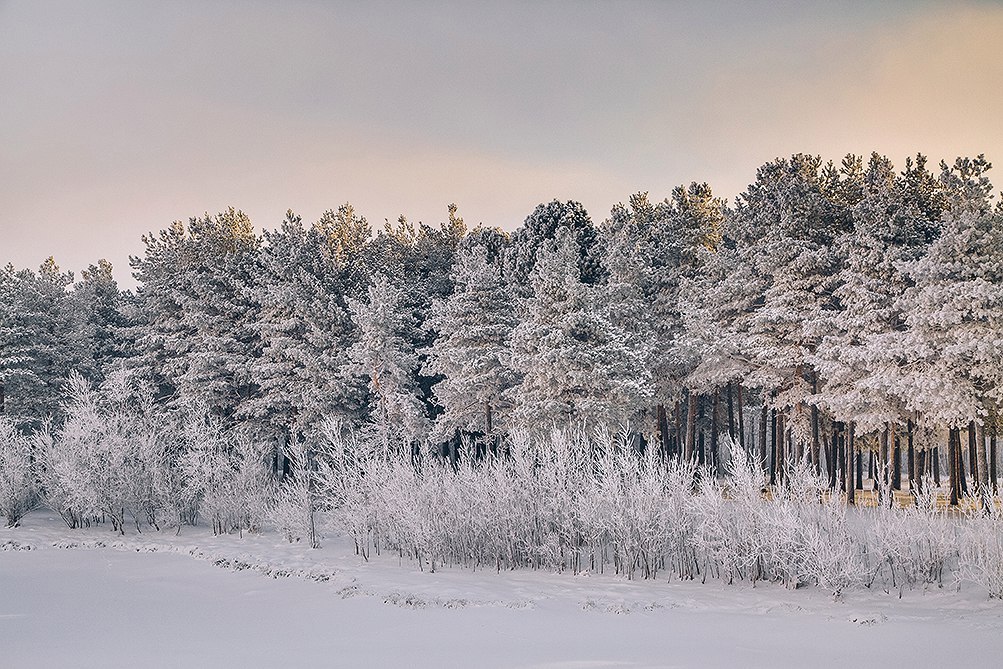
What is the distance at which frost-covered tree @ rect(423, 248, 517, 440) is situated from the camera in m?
37.1

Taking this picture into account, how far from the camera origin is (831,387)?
34.1 metres

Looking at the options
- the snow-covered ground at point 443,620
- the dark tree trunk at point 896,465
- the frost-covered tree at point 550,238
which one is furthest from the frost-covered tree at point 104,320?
the dark tree trunk at point 896,465

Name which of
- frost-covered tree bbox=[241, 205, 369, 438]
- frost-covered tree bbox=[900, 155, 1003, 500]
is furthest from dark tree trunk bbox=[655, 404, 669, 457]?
frost-covered tree bbox=[241, 205, 369, 438]

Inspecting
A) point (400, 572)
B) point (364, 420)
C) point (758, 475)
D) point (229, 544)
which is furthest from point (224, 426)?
point (758, 475)

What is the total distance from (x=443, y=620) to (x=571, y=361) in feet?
Answer: 54.4

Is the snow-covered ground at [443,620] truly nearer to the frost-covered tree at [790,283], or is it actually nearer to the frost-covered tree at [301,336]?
the frost-covered tree at [790,283]

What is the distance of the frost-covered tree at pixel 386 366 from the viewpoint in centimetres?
3925

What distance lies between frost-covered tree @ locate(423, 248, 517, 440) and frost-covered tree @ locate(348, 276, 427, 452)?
1587 mm

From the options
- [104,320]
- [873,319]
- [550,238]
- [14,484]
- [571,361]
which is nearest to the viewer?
[873,319]

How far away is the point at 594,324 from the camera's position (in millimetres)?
33594

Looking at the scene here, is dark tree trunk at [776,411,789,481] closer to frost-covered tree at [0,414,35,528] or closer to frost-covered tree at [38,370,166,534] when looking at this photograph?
frost-covered tree at [38,370,166,534]

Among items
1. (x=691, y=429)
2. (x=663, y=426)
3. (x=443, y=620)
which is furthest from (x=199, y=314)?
(x=443, y=620)

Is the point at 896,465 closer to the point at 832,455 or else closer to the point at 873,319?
the point at 832,455

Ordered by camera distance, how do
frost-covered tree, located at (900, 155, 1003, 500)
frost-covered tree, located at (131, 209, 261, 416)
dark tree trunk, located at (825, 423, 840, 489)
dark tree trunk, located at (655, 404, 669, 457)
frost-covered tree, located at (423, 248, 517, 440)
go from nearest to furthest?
frost-covered tree, located at (900, 155, 1003, 500), frost-covered tree, located at (423, 248, 517, 440), dark tree trunk, located at (825, 423, 840, 489), dark tree trunk, located at (655, 404, 669, 457), frost-covered tree, located at (131, 209, 261, 416)
